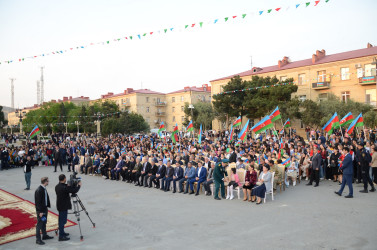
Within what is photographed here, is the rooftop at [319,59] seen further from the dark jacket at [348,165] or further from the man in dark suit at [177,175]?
the man in dark suit at [177,175]

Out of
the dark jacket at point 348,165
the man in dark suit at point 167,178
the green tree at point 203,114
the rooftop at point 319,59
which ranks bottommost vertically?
the man in dark suit at point 167,178

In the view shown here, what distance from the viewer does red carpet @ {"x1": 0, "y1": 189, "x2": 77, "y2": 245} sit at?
7.62 meters

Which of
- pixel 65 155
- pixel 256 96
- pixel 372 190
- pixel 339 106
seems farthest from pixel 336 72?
pixel 65 155

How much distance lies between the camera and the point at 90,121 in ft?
188

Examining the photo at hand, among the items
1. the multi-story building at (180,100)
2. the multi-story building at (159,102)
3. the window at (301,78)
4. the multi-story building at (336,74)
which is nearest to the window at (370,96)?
the multi-story building at (336,74)

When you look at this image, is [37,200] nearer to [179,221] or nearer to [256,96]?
[179,221]

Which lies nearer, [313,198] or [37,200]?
[37,200]

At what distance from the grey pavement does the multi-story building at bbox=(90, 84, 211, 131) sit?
5697cm

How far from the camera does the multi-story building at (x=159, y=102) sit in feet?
223

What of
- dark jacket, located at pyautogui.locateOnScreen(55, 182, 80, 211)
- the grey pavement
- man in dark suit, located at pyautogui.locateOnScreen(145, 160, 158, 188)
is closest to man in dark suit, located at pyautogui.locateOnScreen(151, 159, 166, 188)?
man in dark suit, located at pyautogui.locateOnScreen(145, 160, 158, 188)

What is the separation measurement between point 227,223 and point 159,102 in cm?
6570

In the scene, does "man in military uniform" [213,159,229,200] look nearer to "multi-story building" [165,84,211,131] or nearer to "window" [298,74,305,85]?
"window" [298,74,305,85]

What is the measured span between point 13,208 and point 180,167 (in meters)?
6.62

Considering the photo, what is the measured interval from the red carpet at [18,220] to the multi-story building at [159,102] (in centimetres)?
5668
